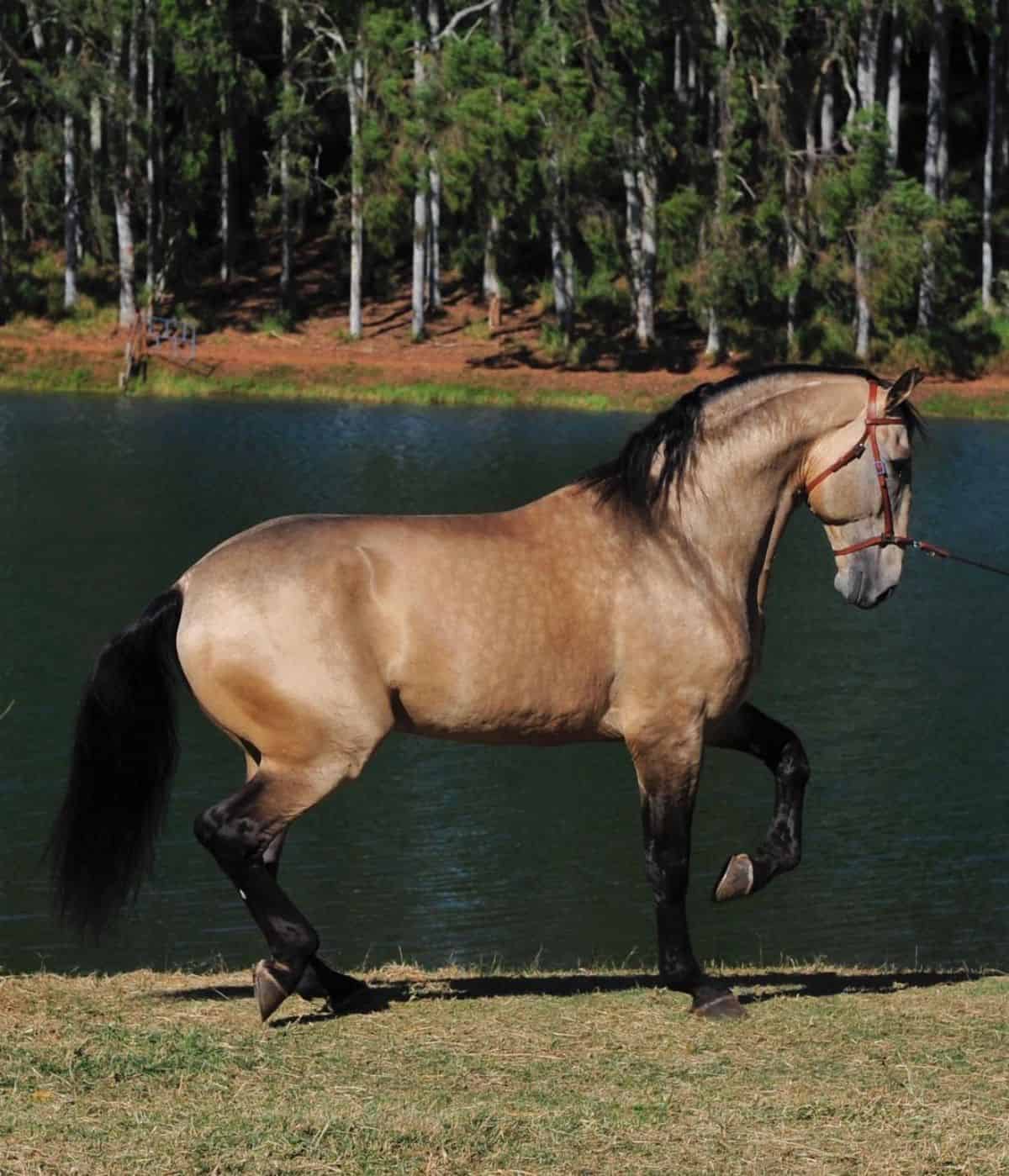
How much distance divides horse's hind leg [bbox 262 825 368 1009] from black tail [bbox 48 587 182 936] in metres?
0.44

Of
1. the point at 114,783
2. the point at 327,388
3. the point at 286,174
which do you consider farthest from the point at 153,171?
the point at 114,783

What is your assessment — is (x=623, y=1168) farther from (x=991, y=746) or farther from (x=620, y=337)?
(x=620, y=337)

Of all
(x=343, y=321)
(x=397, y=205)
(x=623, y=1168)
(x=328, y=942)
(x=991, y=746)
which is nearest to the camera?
(x=623, y=1168)

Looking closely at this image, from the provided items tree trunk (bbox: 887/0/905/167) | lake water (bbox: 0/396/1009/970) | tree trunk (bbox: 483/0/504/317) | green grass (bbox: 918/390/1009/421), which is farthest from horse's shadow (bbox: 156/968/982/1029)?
tree trunk (bbox: 483/0/504/317)

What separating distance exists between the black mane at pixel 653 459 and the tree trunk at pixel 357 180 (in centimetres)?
4341

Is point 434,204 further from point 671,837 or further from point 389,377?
point 671,837

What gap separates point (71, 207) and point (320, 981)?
47.3m

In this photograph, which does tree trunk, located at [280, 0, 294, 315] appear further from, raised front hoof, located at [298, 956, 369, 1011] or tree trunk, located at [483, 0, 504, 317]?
raised front hoof, located at [298, 956, 369, 1011]

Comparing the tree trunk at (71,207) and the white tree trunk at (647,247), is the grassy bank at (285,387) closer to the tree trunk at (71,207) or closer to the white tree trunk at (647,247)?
the white tree trunk at (647,247)

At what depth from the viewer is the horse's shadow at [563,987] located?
23.3 feet

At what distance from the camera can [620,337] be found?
51.2m

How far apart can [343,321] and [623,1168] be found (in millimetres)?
49403

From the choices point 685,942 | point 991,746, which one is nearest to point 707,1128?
point 685,942

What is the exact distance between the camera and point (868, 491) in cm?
746
